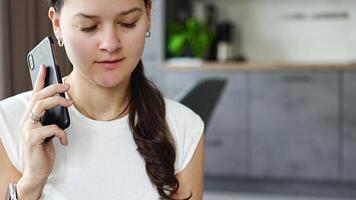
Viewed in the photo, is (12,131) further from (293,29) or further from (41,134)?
(293,29)

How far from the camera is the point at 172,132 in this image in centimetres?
103

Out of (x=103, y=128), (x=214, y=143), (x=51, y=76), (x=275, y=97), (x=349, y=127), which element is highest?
(x=51, y=76)

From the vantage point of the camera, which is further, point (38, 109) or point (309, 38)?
point (309, 38)

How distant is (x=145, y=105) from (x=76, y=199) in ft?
0.71

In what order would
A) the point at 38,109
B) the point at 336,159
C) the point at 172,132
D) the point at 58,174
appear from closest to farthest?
the point at 38,109 → the point at 58,174 → the point at 172,132 → the point at 336,159

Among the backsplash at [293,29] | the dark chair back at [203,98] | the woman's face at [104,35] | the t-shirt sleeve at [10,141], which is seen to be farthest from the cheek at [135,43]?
the backsplash at [293,29]

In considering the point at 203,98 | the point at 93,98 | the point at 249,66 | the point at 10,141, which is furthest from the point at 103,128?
the point at 249,66

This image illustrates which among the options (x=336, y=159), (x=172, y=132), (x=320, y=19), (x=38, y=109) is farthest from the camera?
(x=320, y=19)

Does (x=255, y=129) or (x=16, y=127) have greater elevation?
(x=16, y=127)

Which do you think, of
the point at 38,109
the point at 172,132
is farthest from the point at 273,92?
the point at 38,109

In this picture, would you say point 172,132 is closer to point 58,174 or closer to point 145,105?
point 145,105

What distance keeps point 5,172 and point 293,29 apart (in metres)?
3.59

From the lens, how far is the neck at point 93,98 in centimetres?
98

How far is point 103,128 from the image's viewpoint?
3.16 feet
